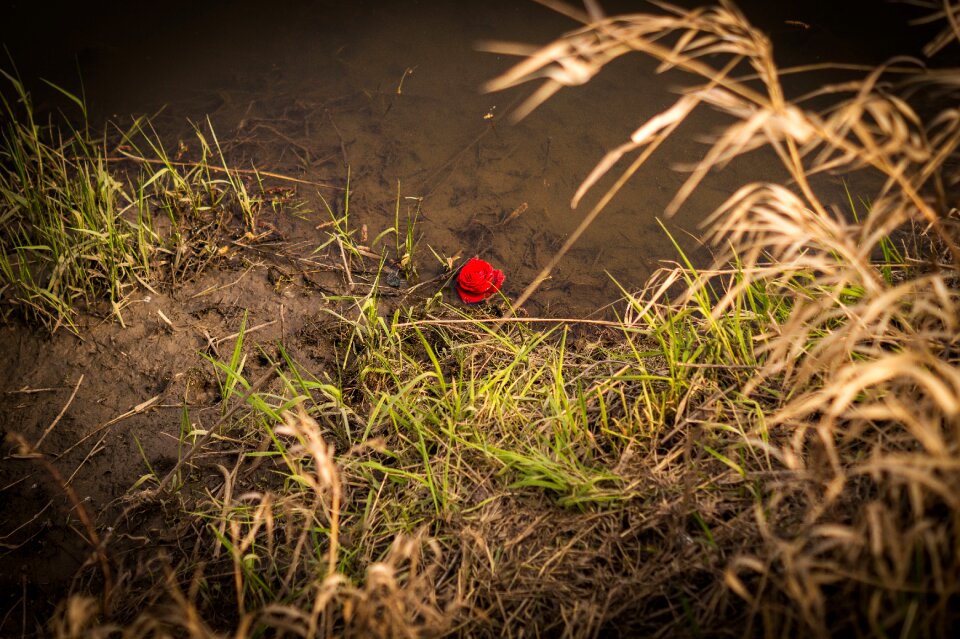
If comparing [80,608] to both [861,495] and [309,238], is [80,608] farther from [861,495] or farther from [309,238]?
[309,238]

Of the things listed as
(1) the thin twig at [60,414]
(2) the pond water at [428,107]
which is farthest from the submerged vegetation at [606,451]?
(2) the pond water at [428,107]

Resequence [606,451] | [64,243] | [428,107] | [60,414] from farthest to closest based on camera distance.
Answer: [428,107]
[64,243]
[60,414]
[606,451]

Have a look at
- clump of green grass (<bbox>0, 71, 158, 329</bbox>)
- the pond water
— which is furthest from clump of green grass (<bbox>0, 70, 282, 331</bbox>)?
the pond water

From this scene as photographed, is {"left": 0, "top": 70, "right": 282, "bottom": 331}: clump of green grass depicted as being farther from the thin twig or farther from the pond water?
the pond water

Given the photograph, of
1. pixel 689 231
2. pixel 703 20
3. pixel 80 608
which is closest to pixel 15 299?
pixel 80 608

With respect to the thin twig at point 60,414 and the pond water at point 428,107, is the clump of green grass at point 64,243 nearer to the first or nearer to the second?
the thin twig at point 60,414

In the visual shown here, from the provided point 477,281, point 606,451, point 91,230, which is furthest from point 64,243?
point 606,451

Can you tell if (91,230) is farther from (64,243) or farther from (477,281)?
(477,281)
